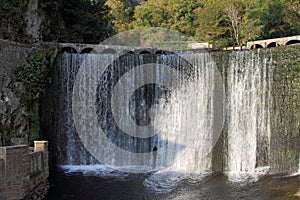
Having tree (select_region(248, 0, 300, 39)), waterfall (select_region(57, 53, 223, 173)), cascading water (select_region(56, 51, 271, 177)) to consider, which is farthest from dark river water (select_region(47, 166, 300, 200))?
tree (select_region(248, 0, 300, 39))

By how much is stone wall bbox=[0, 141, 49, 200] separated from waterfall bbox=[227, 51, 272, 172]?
22.7ft

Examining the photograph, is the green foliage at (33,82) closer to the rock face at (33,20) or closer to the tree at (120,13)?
the rock face at (33,20)

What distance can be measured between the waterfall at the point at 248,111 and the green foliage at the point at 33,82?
6.62m

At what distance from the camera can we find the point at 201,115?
576 inches

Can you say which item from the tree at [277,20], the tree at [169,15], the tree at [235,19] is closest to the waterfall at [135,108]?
the tree at [277,20]

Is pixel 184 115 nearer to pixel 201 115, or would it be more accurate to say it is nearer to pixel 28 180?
pixel 201 115

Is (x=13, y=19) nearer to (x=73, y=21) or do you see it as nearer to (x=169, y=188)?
(x=73, y=21)

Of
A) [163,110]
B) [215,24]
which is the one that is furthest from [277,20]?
[163,110]

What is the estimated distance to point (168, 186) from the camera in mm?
11672

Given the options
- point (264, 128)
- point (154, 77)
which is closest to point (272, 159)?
point (264, 128)

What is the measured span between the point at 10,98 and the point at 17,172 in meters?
4.63

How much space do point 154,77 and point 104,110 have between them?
231cm

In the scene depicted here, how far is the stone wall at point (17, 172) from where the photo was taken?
346 inches

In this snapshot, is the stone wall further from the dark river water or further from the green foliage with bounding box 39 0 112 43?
the green foliage with bounding box 39 0 112 43
